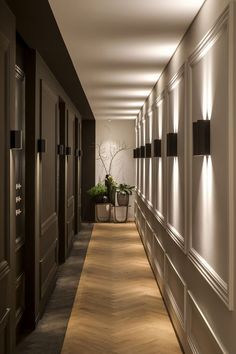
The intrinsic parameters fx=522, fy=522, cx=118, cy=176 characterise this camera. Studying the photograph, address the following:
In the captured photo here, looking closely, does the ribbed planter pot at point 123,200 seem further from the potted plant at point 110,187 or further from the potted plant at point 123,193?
the potted plant at point 110,187

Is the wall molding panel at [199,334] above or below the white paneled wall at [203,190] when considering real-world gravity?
below

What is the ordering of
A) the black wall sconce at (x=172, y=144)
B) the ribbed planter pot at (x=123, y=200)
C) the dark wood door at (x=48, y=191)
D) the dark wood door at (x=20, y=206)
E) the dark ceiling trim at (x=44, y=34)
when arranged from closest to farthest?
the dark ceiling trim at (x=44, y=34)
the dark wood door at (x=20, y=206)
the black wall sconce at (x=172, y=144)
the dark wood door at (x=48, y=191)
the ribbed planter pot at (x=123, y=200)

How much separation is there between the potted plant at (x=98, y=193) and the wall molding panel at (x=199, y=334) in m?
9.40

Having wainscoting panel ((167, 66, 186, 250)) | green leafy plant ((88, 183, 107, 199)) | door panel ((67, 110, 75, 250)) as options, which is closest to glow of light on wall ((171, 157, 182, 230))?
wainscoting panel ((167, 66, 186, 250))

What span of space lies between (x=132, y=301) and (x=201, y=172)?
2927 millimetres

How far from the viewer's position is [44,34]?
4293 millimetres

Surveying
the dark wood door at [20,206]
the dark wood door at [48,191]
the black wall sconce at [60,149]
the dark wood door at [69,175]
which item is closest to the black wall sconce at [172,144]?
the dark wood door at [48,191]

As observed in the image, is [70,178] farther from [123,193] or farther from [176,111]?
[176,111]

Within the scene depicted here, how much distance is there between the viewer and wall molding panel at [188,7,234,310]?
275cm

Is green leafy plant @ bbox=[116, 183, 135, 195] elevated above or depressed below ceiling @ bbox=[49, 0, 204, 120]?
below

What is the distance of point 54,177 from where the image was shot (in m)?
6.87

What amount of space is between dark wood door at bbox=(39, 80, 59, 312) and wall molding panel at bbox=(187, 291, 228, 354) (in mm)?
1928

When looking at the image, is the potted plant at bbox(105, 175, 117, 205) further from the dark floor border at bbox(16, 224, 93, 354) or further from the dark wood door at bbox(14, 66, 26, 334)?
the dark wood door at bbox(14, 66, 26, 334)

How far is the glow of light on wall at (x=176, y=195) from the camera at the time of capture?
4984 mm
